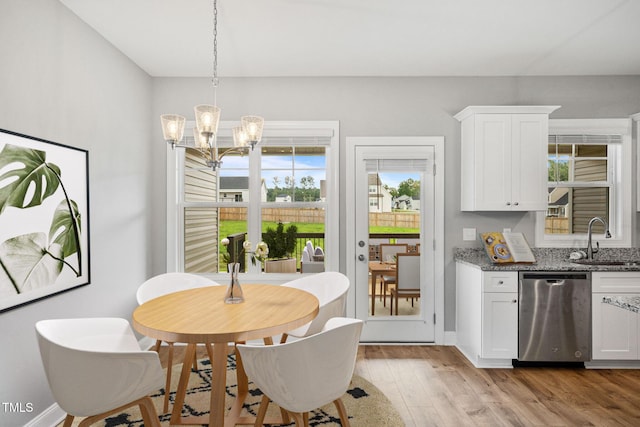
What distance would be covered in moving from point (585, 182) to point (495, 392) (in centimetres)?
232

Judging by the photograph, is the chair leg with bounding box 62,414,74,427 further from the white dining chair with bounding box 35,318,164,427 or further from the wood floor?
the wood floor

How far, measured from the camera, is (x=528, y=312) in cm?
314

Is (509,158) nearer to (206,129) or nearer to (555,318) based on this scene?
(555,318)

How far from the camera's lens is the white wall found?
6.69ft

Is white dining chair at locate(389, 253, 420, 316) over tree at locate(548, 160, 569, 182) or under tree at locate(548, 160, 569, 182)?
under

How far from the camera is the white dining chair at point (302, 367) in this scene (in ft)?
5.09

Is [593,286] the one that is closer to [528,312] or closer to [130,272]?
[528,312]

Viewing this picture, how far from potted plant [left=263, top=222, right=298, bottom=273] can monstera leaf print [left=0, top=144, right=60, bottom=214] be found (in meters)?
A: 1.91

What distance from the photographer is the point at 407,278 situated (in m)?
3.74

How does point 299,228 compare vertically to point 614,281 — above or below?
above

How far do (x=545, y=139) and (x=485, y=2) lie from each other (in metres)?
1.53

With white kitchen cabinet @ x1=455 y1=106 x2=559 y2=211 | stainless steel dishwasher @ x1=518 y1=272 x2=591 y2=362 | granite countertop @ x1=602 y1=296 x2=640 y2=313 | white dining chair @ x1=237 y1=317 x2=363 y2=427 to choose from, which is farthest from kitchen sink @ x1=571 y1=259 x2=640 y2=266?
white dining chair @ x1=237 y1=317 x2=363 y2=427

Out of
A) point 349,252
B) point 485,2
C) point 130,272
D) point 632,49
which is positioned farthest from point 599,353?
point 130,272

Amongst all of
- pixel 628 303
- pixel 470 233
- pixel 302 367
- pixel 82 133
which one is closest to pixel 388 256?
pixel 470 233
